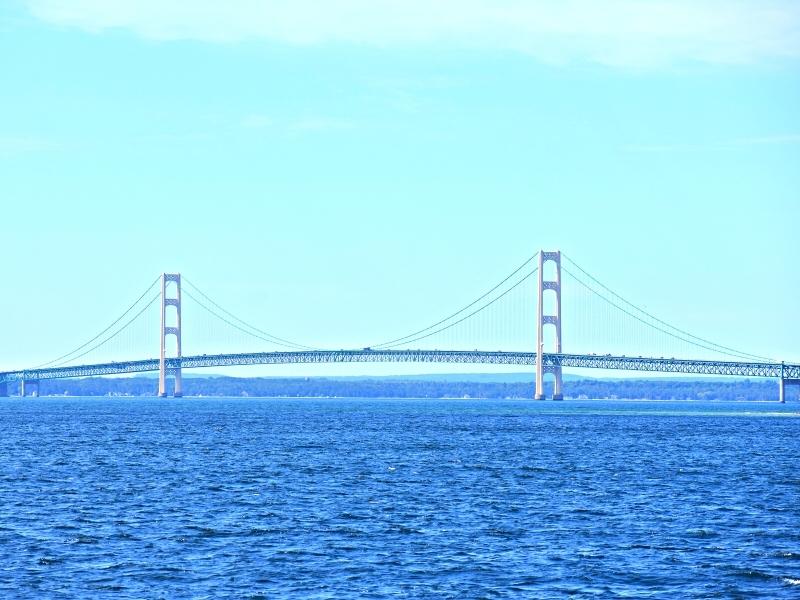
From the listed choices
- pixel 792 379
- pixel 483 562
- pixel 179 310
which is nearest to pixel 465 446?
pixel 483 562

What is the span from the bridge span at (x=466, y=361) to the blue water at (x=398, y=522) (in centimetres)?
6938

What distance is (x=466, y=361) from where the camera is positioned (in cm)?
12888

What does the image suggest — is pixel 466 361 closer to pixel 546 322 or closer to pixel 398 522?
pixel 546 322

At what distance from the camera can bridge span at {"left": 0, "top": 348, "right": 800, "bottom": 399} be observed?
406 ft

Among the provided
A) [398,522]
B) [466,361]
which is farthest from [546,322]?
[398,522]

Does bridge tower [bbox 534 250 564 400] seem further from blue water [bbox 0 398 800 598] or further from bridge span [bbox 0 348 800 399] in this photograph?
blue water [bbox 0 398 800 598]

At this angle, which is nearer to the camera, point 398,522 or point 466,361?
point 398,522

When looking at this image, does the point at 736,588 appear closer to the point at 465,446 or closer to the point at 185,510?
the point at 185,510

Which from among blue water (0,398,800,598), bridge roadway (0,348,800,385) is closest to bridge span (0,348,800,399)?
bridge roadway (0,348,800,385)

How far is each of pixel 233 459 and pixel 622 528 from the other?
73.2 feet

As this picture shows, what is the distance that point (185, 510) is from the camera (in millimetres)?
31297

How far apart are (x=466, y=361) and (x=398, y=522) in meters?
99.6

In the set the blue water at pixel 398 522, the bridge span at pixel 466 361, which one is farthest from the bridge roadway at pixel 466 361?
the blue water at pixel 398 522

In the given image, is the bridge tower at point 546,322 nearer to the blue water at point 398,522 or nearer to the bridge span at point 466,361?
the bridge span at point 466,361
